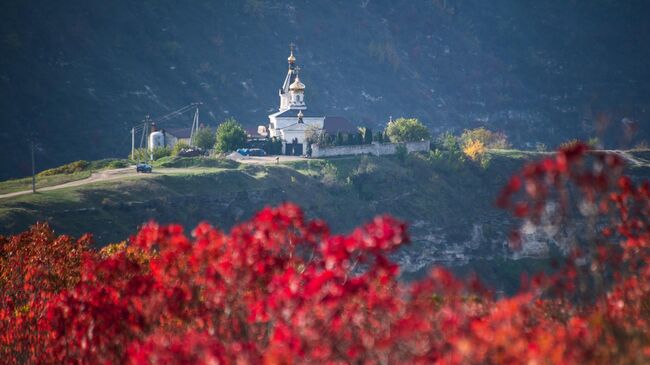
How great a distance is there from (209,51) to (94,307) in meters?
150

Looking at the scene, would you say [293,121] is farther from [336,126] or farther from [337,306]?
[337,306]

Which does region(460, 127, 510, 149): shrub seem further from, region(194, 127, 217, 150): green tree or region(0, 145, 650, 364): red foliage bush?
region(0, 145, 650, 364): red foliage bush

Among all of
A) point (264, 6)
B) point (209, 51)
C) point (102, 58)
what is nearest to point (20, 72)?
point (102, 58)

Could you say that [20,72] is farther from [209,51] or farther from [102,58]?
[209,51]

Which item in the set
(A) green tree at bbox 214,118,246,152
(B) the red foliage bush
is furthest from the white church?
(B) the red foliage bush

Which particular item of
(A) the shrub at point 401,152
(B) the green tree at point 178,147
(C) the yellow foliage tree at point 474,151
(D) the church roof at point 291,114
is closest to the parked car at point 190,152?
(B) the green tree at point 178,147

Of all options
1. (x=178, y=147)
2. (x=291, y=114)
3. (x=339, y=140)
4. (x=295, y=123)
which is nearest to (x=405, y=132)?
(x=339, y=140)

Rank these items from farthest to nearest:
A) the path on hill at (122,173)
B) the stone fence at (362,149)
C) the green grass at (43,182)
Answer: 1. the stone fence at (362,149)
2. the green grass at (43,182)
3. the path on hill at (122,173)

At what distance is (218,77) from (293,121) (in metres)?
51.6

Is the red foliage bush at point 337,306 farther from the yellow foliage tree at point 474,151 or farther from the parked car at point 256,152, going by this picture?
the yellow foliage tree at point 474,151

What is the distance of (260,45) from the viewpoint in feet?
579

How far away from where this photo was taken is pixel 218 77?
16175 centimetres

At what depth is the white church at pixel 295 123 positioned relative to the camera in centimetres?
10912

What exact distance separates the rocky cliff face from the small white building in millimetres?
23265
